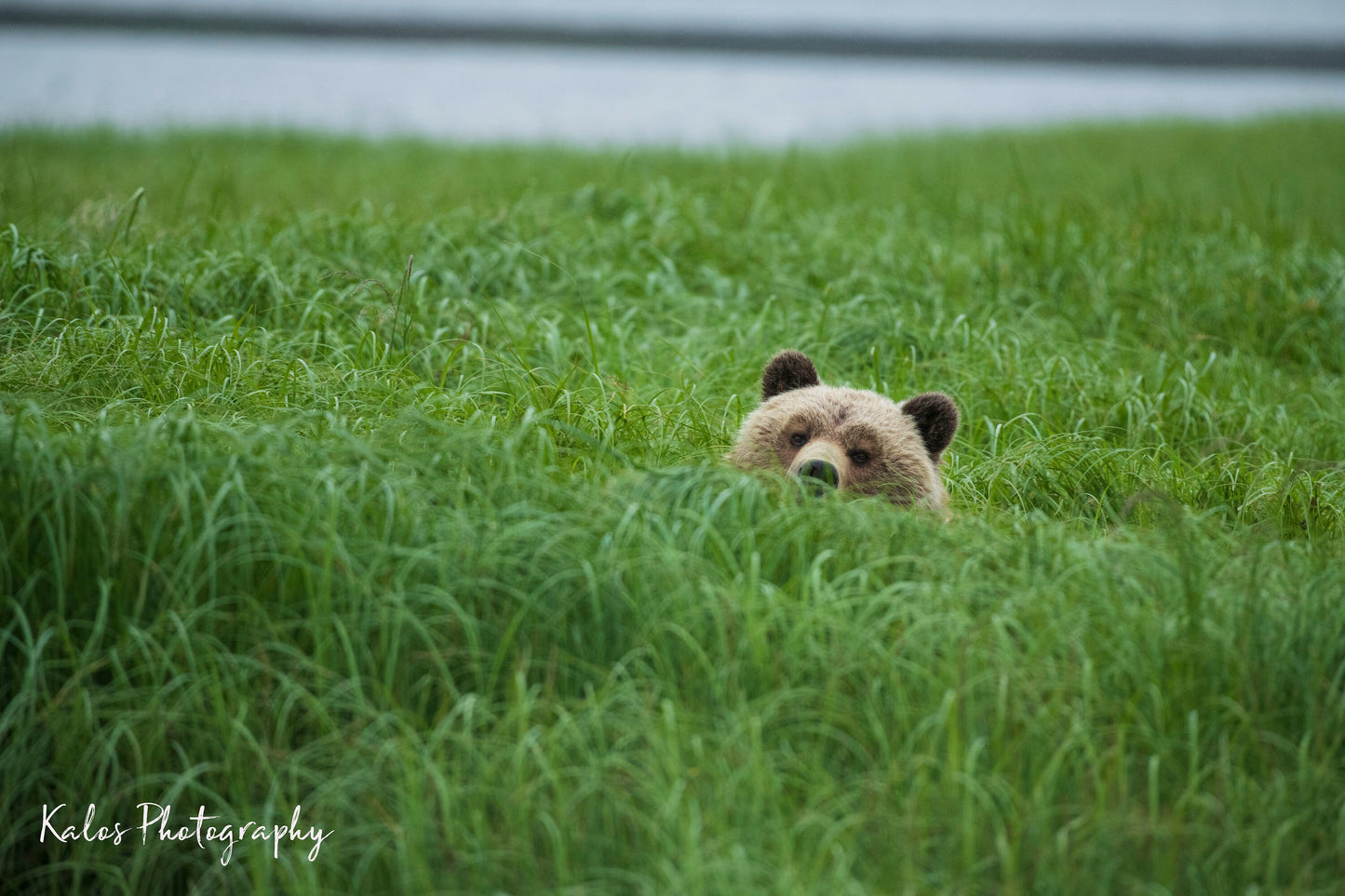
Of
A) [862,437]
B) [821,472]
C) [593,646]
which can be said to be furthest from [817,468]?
[593,646]

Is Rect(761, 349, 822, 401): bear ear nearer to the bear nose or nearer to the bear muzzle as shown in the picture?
the bear muzzle

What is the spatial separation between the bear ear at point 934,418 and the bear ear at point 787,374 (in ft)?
Result: 1.17

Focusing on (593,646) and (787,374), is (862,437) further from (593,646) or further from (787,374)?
(593,646)

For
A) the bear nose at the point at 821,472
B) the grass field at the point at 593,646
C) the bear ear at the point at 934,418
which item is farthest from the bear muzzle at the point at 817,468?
the bear ear at the point at 934,418

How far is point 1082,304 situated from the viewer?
5551mm

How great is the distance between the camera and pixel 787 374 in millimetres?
3908

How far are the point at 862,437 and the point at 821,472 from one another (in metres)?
0.40

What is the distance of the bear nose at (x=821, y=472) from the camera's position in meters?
3.20

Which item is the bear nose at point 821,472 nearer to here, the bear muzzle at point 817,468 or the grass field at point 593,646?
the bear muzzle at point 817,468

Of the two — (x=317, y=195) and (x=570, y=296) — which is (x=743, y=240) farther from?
(x=317, y=195)

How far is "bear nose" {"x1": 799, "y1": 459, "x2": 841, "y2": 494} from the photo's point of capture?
10.5 feet

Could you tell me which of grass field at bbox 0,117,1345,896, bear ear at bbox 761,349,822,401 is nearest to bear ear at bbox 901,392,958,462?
grass field at bbox 0,117,1345,896

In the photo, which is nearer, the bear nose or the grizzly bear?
the bear nose

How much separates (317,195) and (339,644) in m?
5.43
